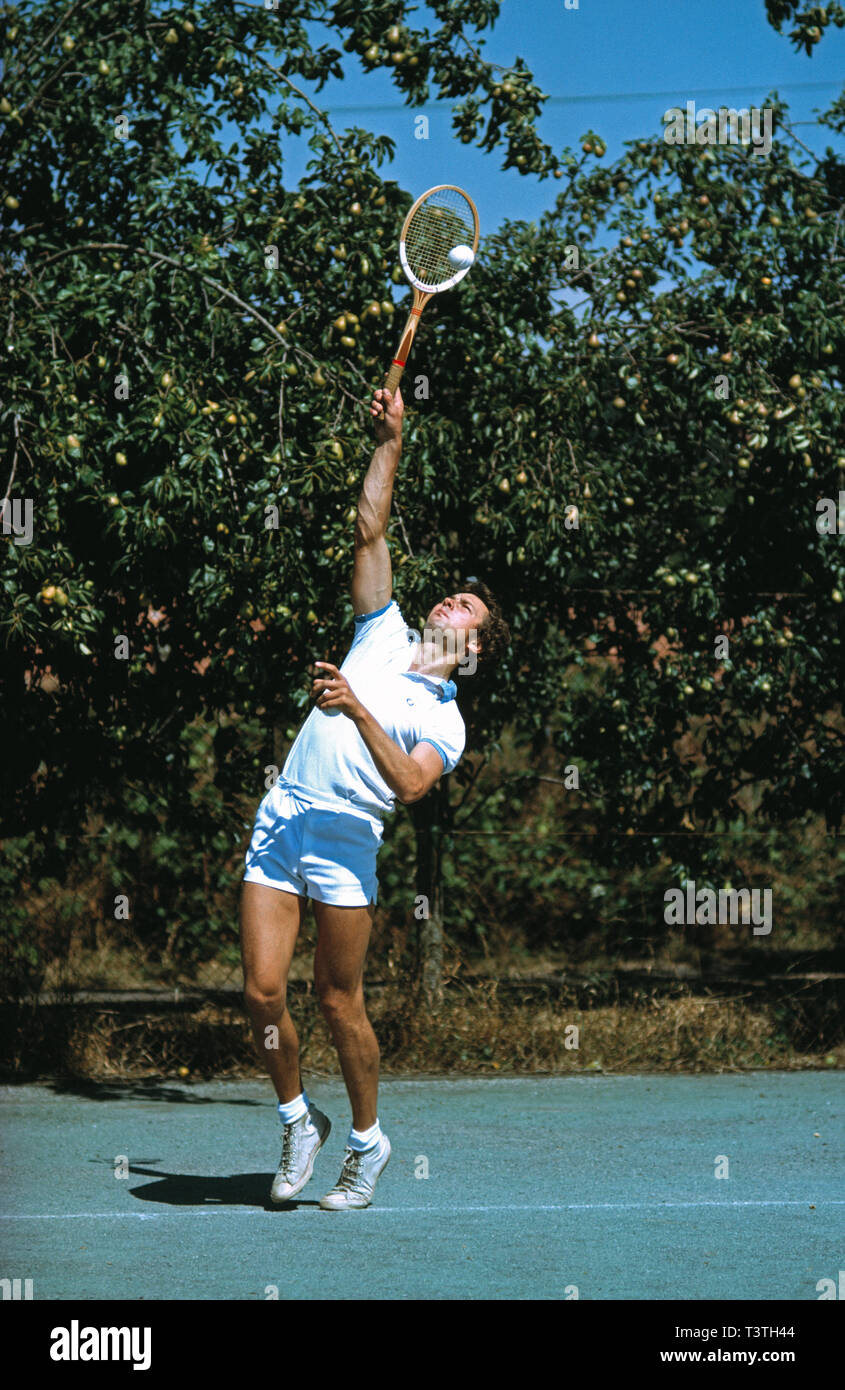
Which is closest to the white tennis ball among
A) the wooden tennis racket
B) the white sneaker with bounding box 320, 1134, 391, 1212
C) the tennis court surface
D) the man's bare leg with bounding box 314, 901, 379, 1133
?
the wooden tennis racket

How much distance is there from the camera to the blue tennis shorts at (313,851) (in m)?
5.12

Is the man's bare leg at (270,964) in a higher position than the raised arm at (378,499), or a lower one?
lower

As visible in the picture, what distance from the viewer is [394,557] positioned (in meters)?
7.24

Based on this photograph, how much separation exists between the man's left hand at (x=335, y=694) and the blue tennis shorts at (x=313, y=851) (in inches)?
25.9

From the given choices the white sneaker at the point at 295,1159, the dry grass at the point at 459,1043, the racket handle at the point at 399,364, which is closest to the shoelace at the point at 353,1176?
the white sneaker at the point at 295,1159

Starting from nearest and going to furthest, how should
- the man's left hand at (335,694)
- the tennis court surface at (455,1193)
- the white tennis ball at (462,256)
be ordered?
the man's left hand at (335,694)
the tennis court surface at (455,1193)
the white tennis ball at (462,256)

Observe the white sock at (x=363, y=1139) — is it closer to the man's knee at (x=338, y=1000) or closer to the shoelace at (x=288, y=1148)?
the shoelace at (x=288, y=1148)

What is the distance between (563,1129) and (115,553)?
3164mm

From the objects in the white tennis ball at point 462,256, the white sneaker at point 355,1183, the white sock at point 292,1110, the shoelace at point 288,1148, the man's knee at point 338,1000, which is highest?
the white tennis ball at point 462,256

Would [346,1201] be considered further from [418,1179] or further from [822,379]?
[822,379]

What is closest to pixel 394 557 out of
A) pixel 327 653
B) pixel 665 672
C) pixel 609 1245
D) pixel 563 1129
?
pixel 327 653

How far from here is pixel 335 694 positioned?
14.7ft

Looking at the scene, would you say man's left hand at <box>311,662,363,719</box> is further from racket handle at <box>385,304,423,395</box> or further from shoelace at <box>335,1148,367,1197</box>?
shoelace at <box>335,1148,367,1197</box>

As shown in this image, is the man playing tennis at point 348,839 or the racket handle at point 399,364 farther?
the racket handle at point 399,364
